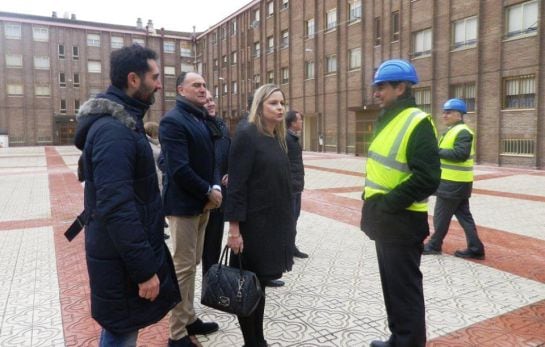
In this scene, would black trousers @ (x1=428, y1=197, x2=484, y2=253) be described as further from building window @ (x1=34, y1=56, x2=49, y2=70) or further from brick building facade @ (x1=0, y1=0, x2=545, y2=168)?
building window @ (x1=34, y1=56, x2=49, y2=70)

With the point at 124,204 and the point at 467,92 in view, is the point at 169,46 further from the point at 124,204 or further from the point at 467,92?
the point at 124,204

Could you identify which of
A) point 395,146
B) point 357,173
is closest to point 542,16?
point 357,173

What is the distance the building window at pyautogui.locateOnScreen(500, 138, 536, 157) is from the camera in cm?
1969

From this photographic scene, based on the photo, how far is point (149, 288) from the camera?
7.40 feet

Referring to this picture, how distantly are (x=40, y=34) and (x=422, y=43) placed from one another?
4090 centimetres

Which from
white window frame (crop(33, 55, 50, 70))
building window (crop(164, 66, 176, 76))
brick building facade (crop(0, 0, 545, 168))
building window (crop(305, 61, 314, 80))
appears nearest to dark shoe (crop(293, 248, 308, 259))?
brick building facade (crop(0, 0, 545, 168))

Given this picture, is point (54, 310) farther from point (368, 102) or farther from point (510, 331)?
point (368, 102)

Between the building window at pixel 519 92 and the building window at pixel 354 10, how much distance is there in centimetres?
1135

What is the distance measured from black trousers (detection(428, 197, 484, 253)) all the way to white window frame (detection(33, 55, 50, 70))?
166ft

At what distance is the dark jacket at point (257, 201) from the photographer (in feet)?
9.84

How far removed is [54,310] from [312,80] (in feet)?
100

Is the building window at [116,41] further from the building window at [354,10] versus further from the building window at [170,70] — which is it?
the building window at [354,10]

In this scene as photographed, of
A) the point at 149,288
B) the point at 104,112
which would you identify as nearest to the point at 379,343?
the point at 149,288

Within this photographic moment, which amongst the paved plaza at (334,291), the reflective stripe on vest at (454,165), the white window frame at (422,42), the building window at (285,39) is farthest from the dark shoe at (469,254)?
the building window at (285,39)
